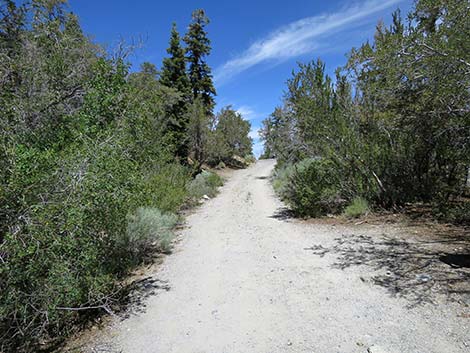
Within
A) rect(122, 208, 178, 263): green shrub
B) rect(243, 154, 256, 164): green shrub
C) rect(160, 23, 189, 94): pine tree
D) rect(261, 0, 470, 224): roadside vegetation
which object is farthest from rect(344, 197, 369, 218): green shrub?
rect(243, 154, 256, 164): green shrub

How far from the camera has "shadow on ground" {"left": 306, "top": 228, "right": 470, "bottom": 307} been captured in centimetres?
403

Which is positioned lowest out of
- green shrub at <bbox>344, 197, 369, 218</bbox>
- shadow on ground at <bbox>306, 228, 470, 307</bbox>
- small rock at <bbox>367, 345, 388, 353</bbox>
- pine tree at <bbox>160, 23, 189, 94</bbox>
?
small rock at <bbox>367, 345, 388, 353</bbox>

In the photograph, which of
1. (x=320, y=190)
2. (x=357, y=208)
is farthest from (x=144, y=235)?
(x=357, y=208)

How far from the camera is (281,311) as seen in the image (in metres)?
3.98

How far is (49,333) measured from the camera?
390 centimetres

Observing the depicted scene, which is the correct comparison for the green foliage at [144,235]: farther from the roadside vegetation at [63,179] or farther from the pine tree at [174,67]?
the pine tree at [174,67]

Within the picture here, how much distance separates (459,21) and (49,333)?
7.62 m

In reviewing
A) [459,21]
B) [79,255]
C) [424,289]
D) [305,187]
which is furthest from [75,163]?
[305,187]

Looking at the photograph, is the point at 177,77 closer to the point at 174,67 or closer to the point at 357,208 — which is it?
the point at 174,67

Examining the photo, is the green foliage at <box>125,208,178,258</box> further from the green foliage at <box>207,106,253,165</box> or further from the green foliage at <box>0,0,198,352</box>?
the green foliage at <box>207,106,253,165</box>

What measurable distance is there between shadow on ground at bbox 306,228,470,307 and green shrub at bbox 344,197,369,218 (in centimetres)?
178

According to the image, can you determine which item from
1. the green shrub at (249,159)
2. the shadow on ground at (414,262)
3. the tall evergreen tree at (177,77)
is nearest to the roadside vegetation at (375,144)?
the shadow on ground at (414,262)

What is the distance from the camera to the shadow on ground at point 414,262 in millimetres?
4027

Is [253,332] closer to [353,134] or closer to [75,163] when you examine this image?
[75,163]
